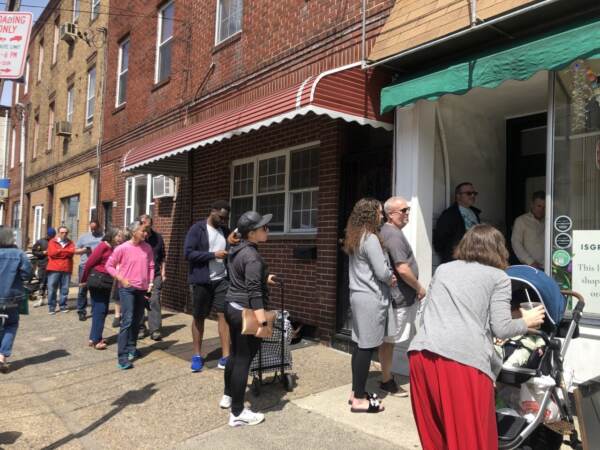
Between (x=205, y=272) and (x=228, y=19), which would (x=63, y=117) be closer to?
(x=228, y=19)

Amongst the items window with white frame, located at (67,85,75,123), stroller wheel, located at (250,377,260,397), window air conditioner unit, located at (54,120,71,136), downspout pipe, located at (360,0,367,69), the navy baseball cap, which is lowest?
stroller wheel, located at (250,377,260,397)

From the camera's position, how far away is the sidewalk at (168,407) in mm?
3988

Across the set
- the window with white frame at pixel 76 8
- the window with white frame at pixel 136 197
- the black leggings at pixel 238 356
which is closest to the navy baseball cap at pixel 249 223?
the black leggings at pixel 238 356


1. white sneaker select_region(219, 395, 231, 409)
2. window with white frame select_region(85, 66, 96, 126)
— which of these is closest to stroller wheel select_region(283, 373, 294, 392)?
white sneaker select_region(219, 395, 231, 409)

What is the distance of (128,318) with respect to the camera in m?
6.08

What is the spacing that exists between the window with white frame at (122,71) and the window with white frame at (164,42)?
2.26m

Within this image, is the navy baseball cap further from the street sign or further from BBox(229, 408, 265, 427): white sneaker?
the street sign

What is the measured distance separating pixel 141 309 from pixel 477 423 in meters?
4.66

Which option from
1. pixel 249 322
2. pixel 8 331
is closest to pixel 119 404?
pixel 249 322

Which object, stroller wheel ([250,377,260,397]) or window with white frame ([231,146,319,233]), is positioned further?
window with white frame ([231,146,319,233])

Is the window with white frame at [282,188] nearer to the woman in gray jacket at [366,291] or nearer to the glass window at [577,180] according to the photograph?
the woman in gray jacket at [366,291]

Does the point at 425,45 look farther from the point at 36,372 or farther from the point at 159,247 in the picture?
the point at 36,372

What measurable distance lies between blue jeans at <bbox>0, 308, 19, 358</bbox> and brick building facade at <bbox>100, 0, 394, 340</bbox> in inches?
132

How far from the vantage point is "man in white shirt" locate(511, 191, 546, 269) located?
5629mm
